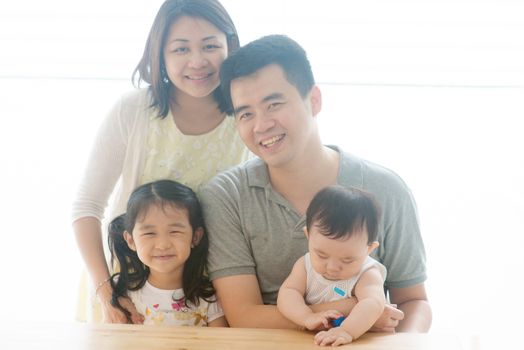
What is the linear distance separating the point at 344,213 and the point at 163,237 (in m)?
0.52

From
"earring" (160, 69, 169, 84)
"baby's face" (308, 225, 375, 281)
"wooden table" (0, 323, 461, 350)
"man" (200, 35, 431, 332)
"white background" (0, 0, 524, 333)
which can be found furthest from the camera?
"white background" (0, 0, 524, 333)

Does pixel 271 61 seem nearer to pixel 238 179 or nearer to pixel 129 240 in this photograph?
pixel 238 179

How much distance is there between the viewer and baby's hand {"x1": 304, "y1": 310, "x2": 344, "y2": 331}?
150cm

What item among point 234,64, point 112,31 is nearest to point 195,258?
point 234,64

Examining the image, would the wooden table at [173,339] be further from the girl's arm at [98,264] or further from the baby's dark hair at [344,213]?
the girl's arm at [98,264]

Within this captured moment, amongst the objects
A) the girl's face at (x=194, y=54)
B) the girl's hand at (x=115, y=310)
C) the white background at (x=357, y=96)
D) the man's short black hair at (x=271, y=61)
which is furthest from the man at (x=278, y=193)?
the white background at (x=357, y=96)

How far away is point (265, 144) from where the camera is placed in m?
1.78

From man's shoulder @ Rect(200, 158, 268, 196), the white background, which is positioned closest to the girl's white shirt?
man's shoulder @ Rect(200, 158, 268, 196)

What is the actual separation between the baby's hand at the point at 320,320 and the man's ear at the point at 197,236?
17.7 inches

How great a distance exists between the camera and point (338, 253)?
1529 mm

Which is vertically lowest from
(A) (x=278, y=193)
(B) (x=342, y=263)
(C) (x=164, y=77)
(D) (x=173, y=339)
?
(D) (x=173, y=339)

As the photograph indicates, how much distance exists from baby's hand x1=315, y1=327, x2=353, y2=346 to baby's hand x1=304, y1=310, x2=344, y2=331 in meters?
0.05

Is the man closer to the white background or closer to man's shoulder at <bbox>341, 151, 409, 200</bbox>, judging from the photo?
man's shoulder at <bbox>341, 151, 409, 200</bbox>

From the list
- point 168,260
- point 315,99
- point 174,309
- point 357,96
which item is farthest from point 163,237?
point 357,96
